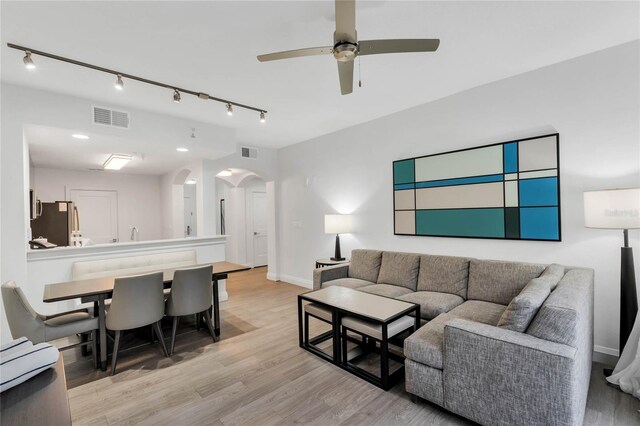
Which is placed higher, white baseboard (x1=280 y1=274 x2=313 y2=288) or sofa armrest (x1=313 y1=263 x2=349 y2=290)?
sofa armrest (x1=313 y1=263 x2=349 y2=290)

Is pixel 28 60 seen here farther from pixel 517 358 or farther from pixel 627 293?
pixel 627 293

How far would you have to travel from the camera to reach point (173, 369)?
110 inches

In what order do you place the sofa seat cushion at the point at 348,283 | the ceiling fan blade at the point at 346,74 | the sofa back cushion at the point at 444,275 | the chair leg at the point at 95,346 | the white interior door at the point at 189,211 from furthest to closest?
1. the white interior door at the point at 189,211
2. the sofa seat cushion at the point at 348,283
3. the sofa back cushion at the point at 444,275
4. the chair leg at the point at 95,346
5. the ceiling fan blade at the point at 346,74

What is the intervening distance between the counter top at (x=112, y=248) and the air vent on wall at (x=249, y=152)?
180 centimetres

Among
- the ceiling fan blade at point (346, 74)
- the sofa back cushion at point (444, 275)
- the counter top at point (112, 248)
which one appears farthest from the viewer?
the counter top at point (112, 248)

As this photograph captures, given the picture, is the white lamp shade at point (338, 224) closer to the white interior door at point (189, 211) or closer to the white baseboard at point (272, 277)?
the white baseboard at point (272, 277)

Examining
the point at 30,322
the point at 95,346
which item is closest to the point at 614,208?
the point at 95,346

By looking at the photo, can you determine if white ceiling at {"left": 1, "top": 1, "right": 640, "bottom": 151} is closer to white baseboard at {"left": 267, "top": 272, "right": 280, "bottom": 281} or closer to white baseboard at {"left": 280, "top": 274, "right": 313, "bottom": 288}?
white baseboard at {"left": 280, "top": 274, "right": 313, "bottom": 288}

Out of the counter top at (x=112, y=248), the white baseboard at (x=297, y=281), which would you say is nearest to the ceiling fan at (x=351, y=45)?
the counter top at (x=112, y=248)

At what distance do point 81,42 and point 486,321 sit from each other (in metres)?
3.96

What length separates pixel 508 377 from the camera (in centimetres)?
178

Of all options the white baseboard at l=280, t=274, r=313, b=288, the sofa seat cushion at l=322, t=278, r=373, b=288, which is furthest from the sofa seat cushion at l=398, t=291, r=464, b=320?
the white baseboard at l=280, t=274, r=313, b=288

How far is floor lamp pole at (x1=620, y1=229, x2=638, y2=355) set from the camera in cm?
239

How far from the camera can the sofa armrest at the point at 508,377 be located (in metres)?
1.65
